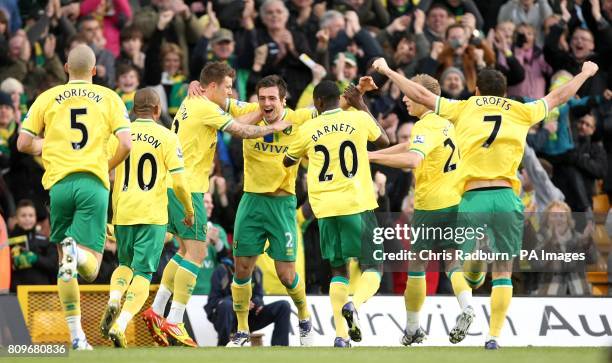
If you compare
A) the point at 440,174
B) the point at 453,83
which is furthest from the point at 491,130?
the point at 453,83

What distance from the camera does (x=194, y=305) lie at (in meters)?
19.3

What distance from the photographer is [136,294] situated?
1595 centimetres

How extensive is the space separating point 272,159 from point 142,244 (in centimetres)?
206

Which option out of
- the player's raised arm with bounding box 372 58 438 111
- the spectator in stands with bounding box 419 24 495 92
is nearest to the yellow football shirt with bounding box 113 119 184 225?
the player's raised arm with bounding box 372 58 438 111

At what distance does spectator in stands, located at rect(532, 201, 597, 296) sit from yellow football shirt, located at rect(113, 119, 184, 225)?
22.7 feet

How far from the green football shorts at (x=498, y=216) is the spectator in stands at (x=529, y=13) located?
10159 mm

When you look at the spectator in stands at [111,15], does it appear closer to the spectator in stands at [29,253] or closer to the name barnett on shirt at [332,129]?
the spectator in stands at [29,253]

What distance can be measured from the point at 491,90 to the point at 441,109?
1.89 ft

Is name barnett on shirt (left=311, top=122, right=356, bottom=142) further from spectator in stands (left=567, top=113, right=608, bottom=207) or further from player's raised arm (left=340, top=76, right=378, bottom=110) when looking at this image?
spectator in stands (left=567, top=113, right=608, bottom=207)

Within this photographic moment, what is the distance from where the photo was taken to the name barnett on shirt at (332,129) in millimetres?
16141

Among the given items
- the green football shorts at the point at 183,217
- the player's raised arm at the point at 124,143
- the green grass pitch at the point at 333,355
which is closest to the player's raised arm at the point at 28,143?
the player's raised arm at the point at 124,143

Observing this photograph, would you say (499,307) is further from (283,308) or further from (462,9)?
(462,9)

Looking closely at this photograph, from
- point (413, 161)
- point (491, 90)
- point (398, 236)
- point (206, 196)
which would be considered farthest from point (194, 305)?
point (491, 90)

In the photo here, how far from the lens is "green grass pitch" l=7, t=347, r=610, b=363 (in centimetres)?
1327
